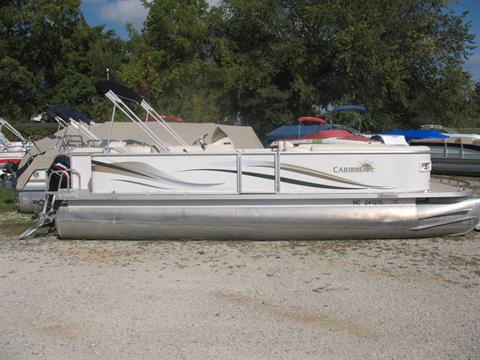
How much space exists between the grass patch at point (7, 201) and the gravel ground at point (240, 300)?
281cm

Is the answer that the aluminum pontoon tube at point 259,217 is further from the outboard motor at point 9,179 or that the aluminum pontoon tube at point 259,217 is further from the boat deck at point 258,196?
the outboard motor at point 9,179

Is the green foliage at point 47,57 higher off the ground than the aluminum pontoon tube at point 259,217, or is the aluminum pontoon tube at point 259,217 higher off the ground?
the green foliage at point 47,57

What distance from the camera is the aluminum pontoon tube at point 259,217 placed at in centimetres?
632

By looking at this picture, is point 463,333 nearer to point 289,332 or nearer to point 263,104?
point 289,332

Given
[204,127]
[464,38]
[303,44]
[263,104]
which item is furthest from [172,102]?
[464,38]

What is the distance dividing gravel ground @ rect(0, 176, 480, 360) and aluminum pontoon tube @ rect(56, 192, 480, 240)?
0.16 metres

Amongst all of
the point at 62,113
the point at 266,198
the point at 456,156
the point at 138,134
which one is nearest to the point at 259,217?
the point at 266,198

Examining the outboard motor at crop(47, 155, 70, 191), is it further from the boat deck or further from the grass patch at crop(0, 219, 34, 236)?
the grass patch at crop(0, 219, 34, 236)

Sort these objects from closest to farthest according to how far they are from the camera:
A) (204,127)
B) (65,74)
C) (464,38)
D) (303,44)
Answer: (204,127), (303,44), (464,38), (65,74)

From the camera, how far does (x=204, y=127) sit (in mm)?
10320

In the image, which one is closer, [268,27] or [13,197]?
[13,197]

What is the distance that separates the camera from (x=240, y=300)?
4484 millimetres

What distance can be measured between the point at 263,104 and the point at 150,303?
16959 millimetres

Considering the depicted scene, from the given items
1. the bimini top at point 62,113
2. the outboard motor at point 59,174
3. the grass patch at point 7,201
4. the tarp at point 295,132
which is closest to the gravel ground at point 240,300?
the outboard motor at point 59,174
